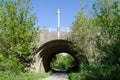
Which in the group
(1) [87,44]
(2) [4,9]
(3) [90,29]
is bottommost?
(1) [87,44]

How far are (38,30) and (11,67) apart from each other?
25.1ft

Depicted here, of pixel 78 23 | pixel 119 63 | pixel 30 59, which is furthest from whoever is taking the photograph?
pixel 30 59

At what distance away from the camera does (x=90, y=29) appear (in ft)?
69.3

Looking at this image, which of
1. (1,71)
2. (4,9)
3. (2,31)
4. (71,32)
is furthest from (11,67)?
(71,32)

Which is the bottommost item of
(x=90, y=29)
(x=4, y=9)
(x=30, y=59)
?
(x=30, y=59)

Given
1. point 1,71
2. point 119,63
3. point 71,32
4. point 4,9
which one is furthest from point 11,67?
point 119,63

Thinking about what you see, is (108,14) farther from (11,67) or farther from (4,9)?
(4,9)

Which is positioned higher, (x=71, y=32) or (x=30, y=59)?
(x=71, y=32)

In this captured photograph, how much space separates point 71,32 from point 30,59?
5.51 metres

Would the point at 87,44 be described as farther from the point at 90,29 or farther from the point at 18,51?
the point at 18,51

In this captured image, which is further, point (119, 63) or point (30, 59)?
point (30, 59)

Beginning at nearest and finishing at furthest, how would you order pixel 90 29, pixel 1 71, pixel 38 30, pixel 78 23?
pixel 1 71 → pixel 90 29 → pixel 78 23 → pixel 38 30

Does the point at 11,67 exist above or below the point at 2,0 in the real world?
below

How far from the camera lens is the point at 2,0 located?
23.2 metres
